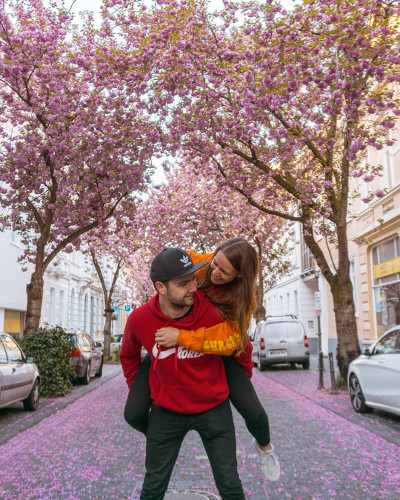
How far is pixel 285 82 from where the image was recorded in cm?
1070

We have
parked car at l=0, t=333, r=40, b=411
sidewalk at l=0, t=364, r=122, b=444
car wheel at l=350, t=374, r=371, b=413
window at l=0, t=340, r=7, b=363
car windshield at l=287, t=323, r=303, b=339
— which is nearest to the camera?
sidewalk at l=0, t=364, r=122, b=444

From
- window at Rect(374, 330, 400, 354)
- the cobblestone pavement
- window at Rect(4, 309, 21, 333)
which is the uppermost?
window at Rect(4, 309, 21, 333)

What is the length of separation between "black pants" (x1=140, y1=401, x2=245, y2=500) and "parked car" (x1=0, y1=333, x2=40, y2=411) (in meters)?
6.54

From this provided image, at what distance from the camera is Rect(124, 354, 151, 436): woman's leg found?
3.07m

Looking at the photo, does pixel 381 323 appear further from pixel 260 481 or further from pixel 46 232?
pixel 260 481

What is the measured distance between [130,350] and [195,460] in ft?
11.9

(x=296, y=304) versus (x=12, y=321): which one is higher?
(x=296, y=304)

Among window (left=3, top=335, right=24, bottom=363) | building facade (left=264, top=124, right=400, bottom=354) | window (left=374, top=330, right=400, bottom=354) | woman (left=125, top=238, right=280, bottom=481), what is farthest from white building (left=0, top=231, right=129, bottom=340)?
woman (left=125, top=238, right=280, bottom=481)

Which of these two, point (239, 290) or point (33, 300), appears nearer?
point (239, 290)

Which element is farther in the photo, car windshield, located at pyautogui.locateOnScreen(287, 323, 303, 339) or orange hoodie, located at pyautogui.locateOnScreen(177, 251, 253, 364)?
car windshield, located at pyautogui.locateOnScreen(287, 323, 303, 339)

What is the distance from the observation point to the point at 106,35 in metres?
11.8

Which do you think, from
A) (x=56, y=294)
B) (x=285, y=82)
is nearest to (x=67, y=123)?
(x=285, y=82)

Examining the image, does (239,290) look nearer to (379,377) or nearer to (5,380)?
(379,377)

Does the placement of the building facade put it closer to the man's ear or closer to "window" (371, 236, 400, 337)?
"window" (371, 236, 400, 337)
